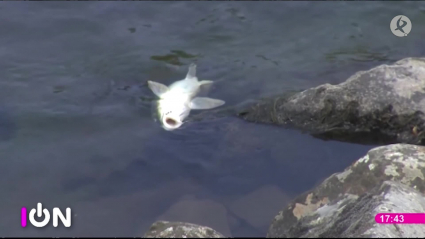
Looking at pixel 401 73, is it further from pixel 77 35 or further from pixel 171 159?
pixel 77 35

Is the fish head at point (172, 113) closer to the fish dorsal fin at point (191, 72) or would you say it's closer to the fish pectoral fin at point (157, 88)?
the fish pectoral fin at point (157, 88)

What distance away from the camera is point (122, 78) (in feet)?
27.9

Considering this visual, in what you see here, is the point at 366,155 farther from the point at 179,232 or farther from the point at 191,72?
the point at 191,72

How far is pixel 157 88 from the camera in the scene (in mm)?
8039

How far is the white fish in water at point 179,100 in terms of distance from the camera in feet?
24.4

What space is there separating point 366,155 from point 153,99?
11.9 ft

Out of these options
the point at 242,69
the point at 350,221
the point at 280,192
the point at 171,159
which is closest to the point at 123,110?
the point at 171,159

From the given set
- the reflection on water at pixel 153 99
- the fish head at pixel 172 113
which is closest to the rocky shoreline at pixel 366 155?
the reflection on water at pixel 153 99

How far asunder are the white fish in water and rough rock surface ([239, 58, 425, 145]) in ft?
4.34

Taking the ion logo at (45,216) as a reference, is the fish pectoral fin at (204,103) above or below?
above
